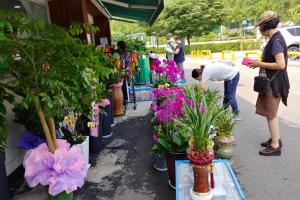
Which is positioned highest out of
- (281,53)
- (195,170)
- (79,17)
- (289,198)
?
(79,17)

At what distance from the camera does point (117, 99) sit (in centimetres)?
512

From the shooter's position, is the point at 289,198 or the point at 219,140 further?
the point at 219,140

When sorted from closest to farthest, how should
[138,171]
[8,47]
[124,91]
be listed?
[8,47], [138,171], [124,91]

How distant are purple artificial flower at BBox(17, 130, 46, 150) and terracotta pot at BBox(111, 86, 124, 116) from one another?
2.28m

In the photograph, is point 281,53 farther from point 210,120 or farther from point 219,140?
point 210,120

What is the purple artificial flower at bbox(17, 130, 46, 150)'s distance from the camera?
2.68 meters

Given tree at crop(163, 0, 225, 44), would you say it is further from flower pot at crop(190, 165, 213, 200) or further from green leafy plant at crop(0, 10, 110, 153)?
flower pot at crop(190, 165, 213, 200)

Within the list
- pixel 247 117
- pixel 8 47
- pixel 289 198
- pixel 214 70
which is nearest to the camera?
pixel 8 47

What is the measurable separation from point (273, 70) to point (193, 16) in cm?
2108

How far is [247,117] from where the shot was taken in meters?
4.81

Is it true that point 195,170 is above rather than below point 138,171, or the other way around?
above

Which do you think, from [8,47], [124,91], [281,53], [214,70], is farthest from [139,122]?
[8,47]

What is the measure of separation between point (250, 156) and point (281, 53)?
4.50ft

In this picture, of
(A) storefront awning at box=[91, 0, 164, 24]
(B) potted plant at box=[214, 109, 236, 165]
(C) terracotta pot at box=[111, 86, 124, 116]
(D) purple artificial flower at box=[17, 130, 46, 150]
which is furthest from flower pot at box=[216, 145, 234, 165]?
(A) storefront awning at box=[91, 0, 164, 24]
